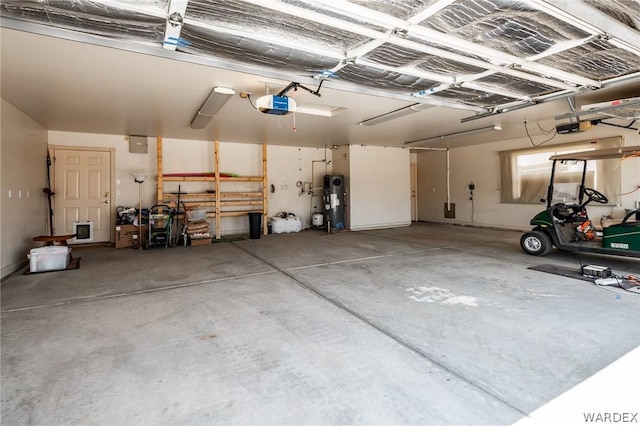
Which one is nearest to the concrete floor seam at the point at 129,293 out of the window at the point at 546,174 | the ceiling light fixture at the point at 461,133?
the ceiling light fixture at the point at 461,133

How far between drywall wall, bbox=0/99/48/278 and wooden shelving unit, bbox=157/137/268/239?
2177 mm

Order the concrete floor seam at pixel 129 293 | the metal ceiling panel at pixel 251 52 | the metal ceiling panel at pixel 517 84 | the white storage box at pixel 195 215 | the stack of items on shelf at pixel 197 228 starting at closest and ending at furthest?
the metal ceiling panel at pixel 251 52
the concrete floor seam at pixel 129 293
the metal ceiling panel at pixel 517 84
the stack of items on shelf at pixel 197 228
the white storage box at pixel 195 215

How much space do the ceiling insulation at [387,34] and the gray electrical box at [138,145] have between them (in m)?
5.63

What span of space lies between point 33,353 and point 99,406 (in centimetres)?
108

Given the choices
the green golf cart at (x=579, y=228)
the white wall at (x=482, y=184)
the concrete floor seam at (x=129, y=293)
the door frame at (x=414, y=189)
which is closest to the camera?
the concrete floor seam at (x=129, y=293)

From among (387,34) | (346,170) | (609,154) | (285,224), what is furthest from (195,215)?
(609,154)

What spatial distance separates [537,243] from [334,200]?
196 inches

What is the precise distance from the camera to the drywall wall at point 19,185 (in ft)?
14.7

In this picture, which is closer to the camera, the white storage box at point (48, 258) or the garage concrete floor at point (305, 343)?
the garage concrete floor at point (305, 343)

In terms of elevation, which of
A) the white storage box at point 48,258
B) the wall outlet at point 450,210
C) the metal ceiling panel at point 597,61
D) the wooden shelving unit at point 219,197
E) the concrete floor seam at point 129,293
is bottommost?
the concrete floor seam at point 129,293

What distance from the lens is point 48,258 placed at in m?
4.75

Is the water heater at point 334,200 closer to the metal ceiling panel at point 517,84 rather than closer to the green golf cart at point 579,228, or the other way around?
the green golf cart at point 579,228

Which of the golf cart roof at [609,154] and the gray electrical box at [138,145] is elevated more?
the gray electrical box at [138,145]

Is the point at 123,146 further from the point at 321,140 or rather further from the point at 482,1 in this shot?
the point at 482,1
